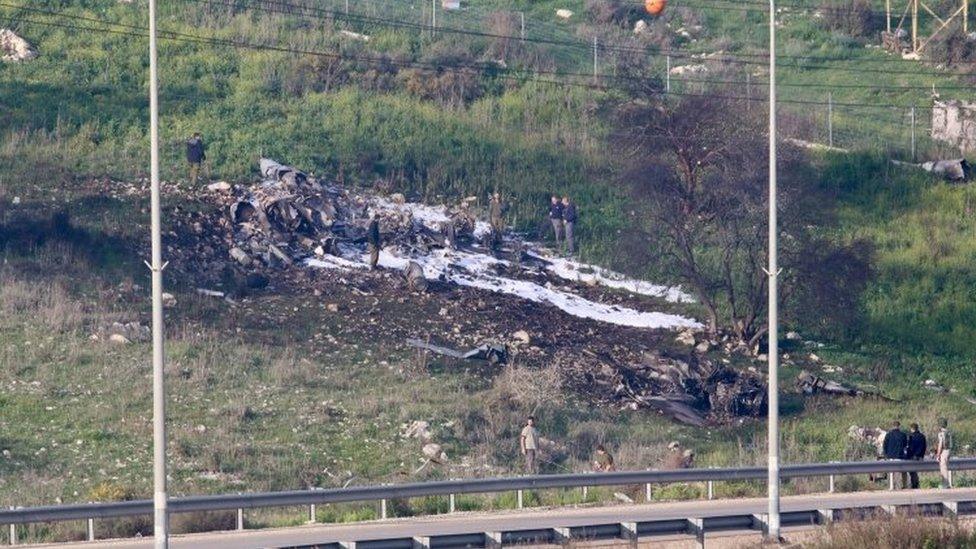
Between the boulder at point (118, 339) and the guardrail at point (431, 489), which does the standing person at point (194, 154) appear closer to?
the boulder at point (118, 339)

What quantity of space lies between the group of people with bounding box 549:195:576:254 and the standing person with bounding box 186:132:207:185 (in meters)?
10.0

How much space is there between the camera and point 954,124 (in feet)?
196

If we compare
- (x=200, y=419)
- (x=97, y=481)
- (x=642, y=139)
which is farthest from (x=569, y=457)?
(x=642, y=139)

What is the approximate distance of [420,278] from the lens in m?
43.0

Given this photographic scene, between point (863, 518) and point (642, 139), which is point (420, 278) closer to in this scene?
point (642, 139)

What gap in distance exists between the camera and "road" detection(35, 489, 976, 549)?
71.8 feet

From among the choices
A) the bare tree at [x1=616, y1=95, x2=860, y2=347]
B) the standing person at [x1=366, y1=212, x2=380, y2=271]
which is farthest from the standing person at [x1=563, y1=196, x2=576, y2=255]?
the standing person at [x1=366, y1=212, x2=380, y2=271]

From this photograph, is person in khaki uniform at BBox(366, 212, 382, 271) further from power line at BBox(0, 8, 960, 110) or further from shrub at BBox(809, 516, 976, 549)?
shrub at BBox(809, 516, 976, 549)

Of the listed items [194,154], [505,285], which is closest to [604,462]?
[505,285]

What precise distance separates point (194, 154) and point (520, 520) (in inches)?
969

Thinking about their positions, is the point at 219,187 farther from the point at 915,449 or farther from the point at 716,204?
the point at 915,449

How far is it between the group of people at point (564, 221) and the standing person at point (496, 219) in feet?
4.96

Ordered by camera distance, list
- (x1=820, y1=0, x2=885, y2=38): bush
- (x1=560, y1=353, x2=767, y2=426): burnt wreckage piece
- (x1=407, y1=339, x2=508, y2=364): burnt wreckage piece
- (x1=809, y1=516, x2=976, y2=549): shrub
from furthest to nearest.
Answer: (x1=820, y1=0, x2=885, y2=38): bush < (x1=407, y1=339, x2=508, y2=364): burnt wreckage piece < (x1=560, y1=353, x2=767, y2=426): burnt wreckage piece < (x1=809, y1=516, x2=976, y2=549): shrub

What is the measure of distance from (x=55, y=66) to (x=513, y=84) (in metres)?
15.5
